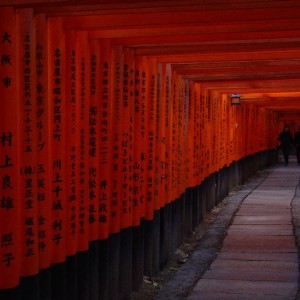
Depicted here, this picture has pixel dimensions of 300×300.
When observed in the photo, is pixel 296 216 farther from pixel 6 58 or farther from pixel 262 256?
pixel 6 58

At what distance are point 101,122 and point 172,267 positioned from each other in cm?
374

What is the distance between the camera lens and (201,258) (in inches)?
407

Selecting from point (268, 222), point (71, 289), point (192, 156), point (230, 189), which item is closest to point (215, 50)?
point (71, 289)

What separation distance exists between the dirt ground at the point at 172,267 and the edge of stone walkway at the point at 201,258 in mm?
99

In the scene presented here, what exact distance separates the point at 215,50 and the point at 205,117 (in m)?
6.45

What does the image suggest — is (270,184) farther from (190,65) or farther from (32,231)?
(32,231)

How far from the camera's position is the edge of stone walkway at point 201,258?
8.38 meters

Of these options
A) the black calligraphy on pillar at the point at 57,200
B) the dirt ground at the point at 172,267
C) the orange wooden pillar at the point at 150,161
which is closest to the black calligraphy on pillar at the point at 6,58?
the black calligraphy on pillar at the point at 57,200

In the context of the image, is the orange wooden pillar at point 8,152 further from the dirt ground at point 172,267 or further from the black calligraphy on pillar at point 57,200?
the dirt ground at point 172,267

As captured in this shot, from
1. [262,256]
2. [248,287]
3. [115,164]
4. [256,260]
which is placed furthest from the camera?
[262,256]

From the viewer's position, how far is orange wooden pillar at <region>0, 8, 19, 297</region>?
4.93m

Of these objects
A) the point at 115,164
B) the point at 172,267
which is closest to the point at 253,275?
the point at 172,267

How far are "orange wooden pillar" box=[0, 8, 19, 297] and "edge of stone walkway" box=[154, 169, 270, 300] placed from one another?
3.46 m

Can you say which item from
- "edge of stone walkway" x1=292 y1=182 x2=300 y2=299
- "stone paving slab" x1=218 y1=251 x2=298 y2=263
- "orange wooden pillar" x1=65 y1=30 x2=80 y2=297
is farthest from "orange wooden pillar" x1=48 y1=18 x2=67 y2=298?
"stone paving slab" x1=218 y1=251 x2=298 y2=263
